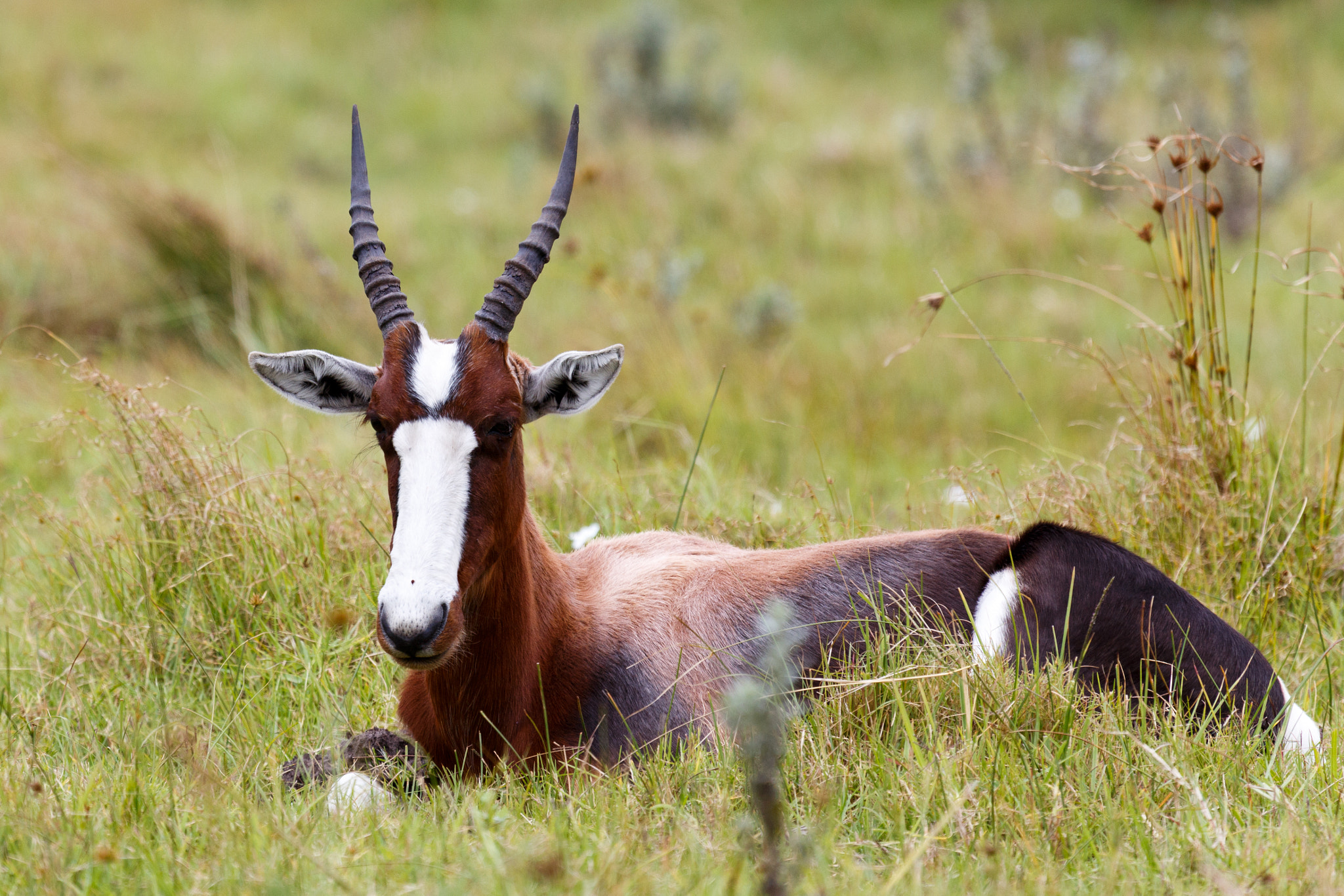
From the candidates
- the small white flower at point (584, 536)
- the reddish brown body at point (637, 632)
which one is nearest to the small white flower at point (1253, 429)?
the reddish brown body at point (637, 632)

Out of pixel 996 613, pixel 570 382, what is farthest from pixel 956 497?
pixel 570 382

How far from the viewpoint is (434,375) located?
3.21 meters

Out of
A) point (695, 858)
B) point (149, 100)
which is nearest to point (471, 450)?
point (695, 858)

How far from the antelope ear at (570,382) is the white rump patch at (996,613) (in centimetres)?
128

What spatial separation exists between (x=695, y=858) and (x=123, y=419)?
8.54 ft

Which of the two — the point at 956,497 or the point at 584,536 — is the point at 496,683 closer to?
the point at 584,536

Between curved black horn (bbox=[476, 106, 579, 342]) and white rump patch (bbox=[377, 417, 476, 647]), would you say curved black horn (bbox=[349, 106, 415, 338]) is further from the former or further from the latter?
white rump patch (bbox=[377, 417, 476, 647])

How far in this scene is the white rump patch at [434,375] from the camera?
318 cm

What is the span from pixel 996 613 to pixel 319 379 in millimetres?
2065

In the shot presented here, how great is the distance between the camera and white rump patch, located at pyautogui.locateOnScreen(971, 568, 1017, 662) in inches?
141

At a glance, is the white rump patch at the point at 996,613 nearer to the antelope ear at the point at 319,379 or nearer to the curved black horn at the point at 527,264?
the curved black horn at the point at 527,264

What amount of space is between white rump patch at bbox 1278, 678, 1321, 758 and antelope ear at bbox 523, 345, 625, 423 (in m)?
2.11

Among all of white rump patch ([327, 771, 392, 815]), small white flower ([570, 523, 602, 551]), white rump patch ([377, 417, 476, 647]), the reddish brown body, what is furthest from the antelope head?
small white flower ([570, 523, 602, 551])

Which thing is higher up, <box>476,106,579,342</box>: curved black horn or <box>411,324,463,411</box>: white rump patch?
<box>476,106,579,342</box>: curved black horn
